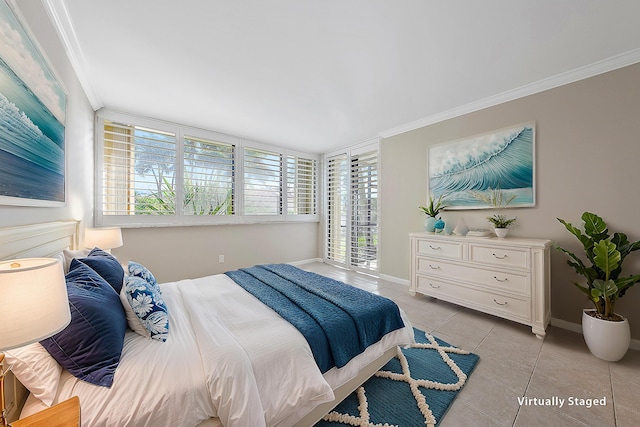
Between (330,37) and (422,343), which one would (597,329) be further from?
(330,37)

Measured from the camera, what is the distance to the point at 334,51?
2027 millimetres

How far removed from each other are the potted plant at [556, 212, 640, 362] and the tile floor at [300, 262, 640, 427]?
15cm

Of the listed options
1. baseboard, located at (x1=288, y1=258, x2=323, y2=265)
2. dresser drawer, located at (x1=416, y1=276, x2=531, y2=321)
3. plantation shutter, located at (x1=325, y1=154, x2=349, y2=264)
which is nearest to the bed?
dresser drawer, located at (x1=416, y1=276, x2=531, y2=321)

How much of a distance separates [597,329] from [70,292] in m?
3.48

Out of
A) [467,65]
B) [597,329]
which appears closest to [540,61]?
[467,65]

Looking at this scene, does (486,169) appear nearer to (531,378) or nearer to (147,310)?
(531,378)

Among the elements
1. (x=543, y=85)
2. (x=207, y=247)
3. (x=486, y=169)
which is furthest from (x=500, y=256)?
(x=207, y=247)

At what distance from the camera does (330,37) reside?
1.87m

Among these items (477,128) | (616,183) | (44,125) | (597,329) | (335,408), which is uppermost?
(477,128)

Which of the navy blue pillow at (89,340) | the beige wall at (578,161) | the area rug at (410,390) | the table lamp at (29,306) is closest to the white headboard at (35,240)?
the navy blue pillow at (89,340)

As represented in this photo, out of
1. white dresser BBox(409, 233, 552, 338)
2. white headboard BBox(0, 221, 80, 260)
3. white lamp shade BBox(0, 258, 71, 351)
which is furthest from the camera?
white dresser BBox(409, 233, 552, 338)

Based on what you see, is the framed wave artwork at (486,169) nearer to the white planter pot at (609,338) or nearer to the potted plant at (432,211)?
the potted plant at (432,211)

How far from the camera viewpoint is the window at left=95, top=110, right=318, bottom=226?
314 centimetres

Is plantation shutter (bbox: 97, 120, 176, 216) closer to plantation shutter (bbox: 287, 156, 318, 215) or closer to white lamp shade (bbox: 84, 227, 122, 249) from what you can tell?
white lamp shade (bbox: 84, 227, 122, 249)
